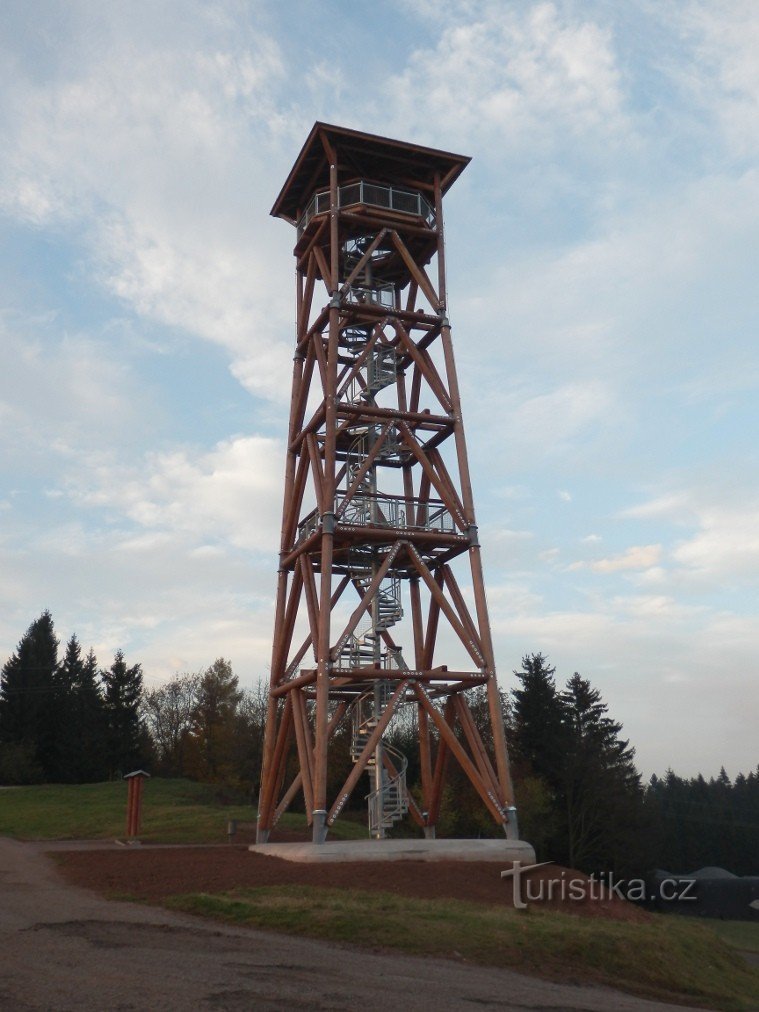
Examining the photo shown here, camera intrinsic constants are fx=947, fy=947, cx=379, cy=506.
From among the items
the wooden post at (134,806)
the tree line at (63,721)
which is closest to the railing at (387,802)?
the wooden post at (134,806)

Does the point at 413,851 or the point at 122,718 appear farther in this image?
the point at 122,718

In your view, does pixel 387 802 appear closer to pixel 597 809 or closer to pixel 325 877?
pixel 325 877

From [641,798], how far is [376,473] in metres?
36.2

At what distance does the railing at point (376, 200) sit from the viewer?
2834cm

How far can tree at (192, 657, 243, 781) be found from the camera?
2544 inches

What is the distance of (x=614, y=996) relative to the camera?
12250 mm

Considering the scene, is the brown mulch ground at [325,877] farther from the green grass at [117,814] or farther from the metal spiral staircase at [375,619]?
the green grass at [117,814]

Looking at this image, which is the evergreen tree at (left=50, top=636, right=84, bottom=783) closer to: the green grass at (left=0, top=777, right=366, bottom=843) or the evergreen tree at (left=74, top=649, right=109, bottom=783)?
the evergreen tree at (left=74, top=649, right=109, bottom=783)

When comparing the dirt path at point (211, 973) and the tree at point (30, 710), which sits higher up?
the tree at point (30, 710)

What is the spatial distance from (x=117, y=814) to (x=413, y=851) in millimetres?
20630

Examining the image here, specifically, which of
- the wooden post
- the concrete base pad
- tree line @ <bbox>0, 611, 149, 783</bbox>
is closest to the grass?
the concrete base pad

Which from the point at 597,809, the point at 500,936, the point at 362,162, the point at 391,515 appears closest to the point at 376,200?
the point at 362,162

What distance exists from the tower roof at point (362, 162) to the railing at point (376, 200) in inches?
23.0

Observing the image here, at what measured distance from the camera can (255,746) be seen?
61281 millimetres
